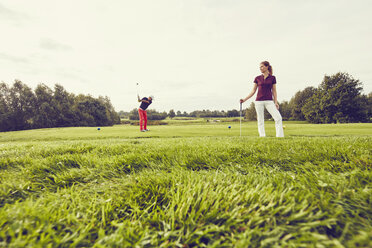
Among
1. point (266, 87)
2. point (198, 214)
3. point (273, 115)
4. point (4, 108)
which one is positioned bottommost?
point (198, 214)

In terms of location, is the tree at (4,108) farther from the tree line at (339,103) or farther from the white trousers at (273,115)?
the tree line at (339,103)

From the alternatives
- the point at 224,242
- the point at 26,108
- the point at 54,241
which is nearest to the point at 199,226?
the point at 224,242

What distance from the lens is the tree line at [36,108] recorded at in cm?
3647

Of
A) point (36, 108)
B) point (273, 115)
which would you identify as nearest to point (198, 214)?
point (273, 115)

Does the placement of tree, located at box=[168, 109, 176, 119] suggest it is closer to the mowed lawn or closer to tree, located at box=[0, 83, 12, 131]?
tree, located at box=[0, 83, 12, 131]

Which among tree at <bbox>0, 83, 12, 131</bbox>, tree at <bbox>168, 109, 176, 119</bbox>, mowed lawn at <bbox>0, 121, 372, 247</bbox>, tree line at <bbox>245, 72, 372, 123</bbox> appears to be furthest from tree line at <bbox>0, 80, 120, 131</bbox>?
tree line at <bbox>245, 72, 372, 123</bbox>

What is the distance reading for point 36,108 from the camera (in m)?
38.8

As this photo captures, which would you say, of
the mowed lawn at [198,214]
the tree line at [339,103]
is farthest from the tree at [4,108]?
the tree line at [339,103]

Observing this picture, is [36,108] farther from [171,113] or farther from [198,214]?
[171,113]

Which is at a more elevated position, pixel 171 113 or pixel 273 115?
pixel 171 113

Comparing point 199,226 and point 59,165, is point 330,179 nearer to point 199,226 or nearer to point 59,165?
point 199,226

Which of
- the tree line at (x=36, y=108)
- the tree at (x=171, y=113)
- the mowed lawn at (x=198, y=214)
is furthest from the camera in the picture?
the tree at (x=171, y=113)

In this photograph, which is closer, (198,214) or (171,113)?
(198,214)

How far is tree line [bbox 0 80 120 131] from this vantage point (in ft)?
120
